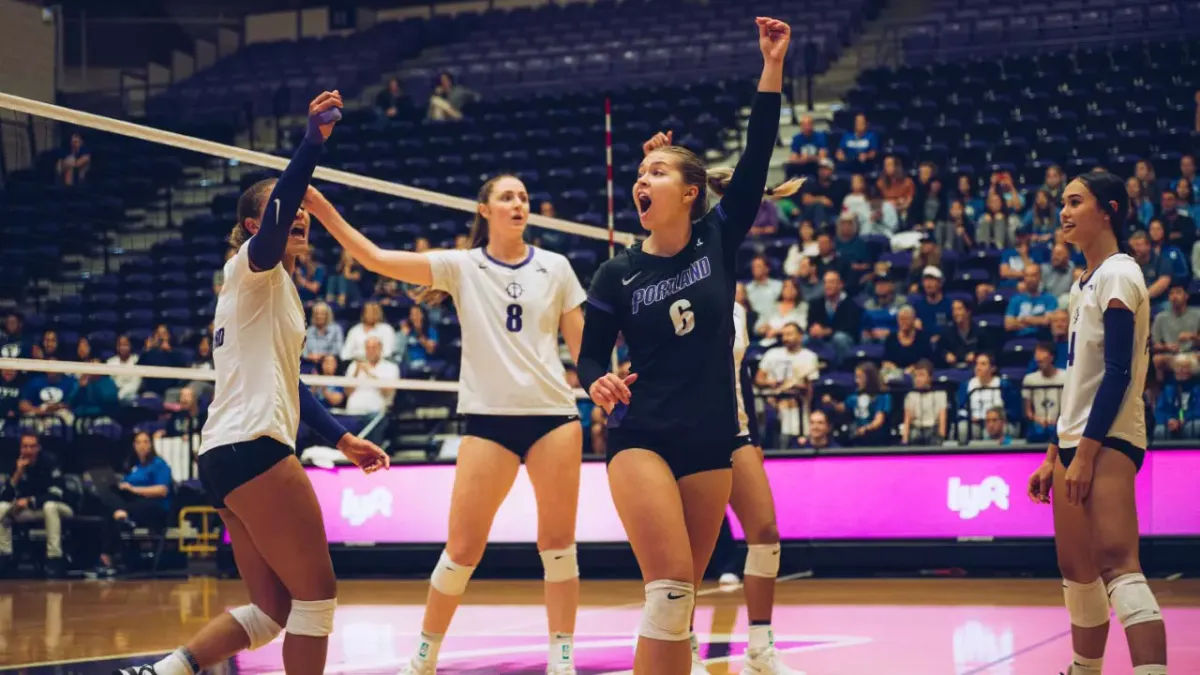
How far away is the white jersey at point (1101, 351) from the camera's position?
4.32 meters

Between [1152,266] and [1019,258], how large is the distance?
122cm

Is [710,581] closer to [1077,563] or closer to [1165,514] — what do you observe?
[1165,514]

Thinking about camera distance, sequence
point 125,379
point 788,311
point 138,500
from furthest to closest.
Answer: point 125,379, point 788,311, point 138,500

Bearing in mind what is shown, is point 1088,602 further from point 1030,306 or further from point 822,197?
point 822,197

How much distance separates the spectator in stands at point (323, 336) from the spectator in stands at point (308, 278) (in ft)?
2.36

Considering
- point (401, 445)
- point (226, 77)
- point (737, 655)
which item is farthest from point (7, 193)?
point (737, 655)

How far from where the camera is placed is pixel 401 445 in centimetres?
1263

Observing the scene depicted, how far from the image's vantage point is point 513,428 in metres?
5.41

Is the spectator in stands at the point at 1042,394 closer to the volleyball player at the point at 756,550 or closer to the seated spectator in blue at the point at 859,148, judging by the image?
the seated spectator in blue at the point at 859,148

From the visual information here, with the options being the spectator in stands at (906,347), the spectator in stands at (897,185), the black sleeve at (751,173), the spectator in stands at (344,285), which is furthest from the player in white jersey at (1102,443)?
the spectator in stands at (344,285)

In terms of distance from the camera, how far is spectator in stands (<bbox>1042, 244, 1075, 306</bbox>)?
39.3 feet

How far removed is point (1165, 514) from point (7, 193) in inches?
446

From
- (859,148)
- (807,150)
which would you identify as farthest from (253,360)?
(807,150)

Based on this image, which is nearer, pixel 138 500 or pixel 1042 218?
pixel 138 500
